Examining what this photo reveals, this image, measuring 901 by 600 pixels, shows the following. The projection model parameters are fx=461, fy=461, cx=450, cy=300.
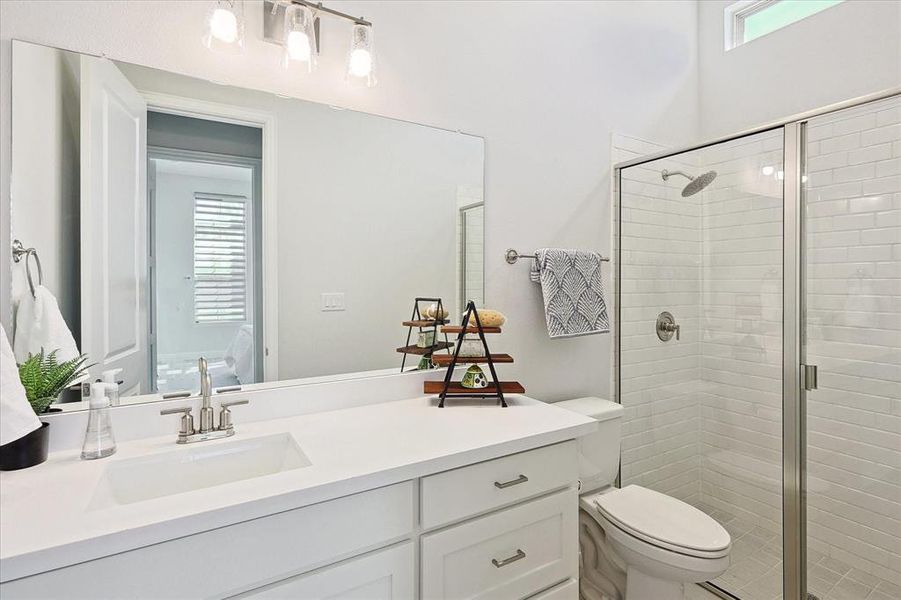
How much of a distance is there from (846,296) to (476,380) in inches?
54.8

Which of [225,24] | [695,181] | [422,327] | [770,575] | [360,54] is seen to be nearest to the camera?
[225,24]

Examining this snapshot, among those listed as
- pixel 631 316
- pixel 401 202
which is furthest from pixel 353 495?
pixel 631 316

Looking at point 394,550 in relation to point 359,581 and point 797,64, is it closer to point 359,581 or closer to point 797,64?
point 359,581

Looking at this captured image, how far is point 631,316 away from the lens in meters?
2.28

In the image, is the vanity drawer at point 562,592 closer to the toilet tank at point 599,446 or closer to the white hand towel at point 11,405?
the toilet tank at point 599,446

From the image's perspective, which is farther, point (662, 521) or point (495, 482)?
point (662, 521)

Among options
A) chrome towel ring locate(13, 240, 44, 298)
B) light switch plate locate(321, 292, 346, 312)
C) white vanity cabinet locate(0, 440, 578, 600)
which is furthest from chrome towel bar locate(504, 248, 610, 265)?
chrome towel ring locate(13, 240, 44, 298)

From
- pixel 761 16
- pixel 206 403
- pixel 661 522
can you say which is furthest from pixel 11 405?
pixel 761 16

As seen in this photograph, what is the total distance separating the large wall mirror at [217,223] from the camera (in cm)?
118

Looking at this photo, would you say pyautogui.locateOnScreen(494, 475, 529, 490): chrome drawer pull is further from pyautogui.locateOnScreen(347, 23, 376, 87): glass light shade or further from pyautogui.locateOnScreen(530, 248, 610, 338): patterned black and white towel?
pyautogui.locateOnScreen(347, 23, 376, 87): glass light shade

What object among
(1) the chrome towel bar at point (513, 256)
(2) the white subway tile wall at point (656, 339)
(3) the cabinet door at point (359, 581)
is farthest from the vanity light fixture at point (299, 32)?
(2) the white subway tile wall at point (656, 339)

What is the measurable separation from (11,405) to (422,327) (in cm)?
112

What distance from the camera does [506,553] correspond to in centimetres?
120

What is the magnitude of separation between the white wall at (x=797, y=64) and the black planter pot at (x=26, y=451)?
3152mm
